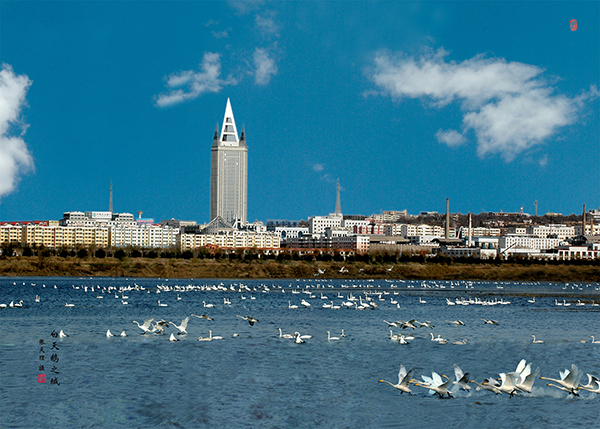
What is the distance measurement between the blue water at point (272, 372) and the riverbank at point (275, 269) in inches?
2810

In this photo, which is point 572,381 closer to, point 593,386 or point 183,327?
point 593,386

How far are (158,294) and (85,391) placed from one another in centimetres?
4686

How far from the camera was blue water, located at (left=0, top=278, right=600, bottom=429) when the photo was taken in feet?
60.2

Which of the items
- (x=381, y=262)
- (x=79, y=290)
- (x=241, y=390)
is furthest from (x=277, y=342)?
(x=381, y=262)

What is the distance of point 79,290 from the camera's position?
235 ft

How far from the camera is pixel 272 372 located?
946 inches

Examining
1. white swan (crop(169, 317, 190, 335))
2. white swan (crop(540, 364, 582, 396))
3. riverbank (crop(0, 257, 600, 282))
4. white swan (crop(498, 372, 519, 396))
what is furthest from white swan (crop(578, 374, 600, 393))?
riverbank (crop(0, 257, 600, 282))

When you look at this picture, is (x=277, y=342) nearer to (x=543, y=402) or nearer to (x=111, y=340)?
(x=111, y=340)

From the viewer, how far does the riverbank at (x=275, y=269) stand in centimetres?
11469

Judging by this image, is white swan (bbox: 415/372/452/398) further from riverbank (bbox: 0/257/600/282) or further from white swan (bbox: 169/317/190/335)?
riverbank (bbox: 0/257/600/282)

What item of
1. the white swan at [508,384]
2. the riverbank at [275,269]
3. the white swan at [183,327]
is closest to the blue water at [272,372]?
the white swan at [508,384]

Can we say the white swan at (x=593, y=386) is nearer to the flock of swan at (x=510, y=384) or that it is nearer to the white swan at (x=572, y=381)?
the flock of swan at (x=510, y=384)

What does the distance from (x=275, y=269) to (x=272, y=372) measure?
102220 millimetres

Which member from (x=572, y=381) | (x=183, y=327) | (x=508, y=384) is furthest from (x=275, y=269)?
(x=572, y=381)
